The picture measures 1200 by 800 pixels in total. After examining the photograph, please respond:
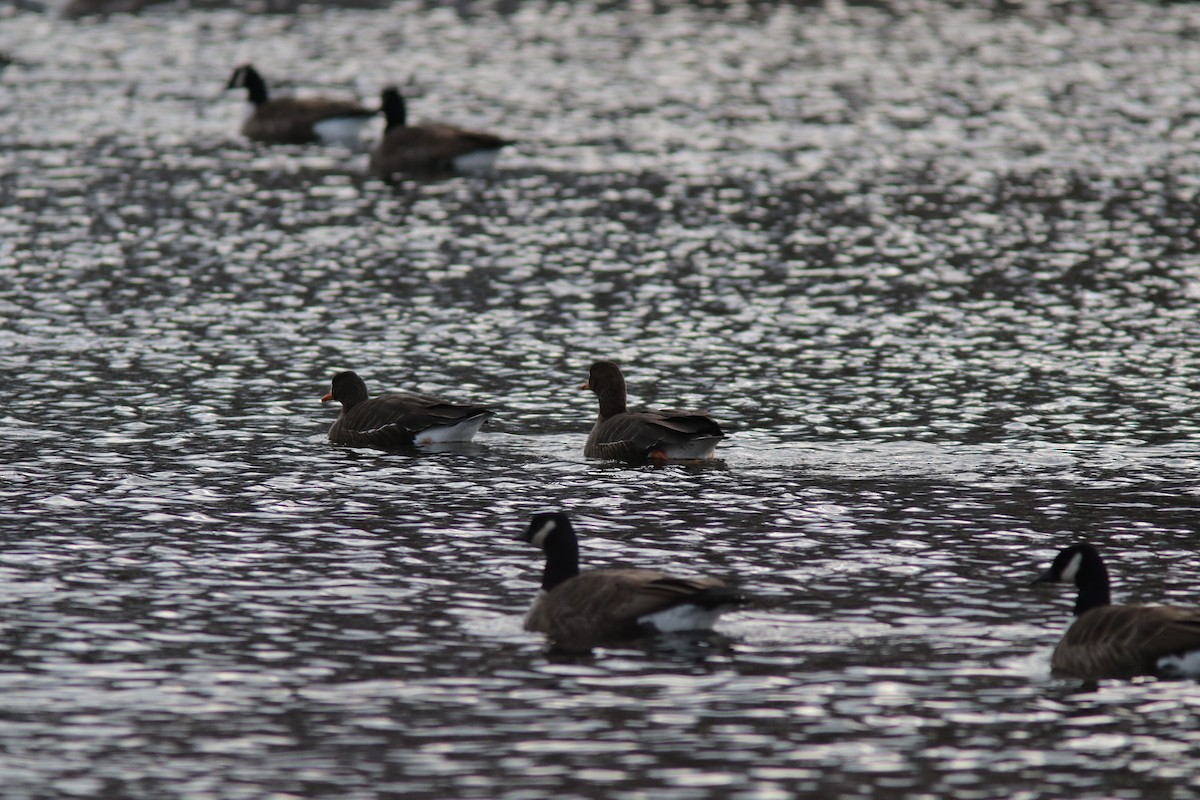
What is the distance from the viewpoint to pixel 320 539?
19.3 meters

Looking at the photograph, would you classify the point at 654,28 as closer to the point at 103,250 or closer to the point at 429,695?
the point at 103,250

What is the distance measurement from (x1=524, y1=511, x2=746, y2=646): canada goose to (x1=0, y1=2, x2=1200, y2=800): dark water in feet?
0.82

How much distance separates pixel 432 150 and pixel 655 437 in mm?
23848

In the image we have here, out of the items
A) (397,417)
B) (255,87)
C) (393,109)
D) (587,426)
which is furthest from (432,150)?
(397,417)

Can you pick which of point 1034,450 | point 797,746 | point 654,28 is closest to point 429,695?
point 797,746

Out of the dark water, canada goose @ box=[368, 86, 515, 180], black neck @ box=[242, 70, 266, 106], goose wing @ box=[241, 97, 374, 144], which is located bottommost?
the dark water

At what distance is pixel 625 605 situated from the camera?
52.4 ft

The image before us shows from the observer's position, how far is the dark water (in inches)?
547

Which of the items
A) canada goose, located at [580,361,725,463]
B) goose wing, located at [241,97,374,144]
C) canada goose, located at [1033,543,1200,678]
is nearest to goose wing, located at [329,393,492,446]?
canada goose, located at [580,361,725,463]

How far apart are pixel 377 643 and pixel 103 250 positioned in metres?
22.2

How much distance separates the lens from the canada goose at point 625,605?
15836 millimetres

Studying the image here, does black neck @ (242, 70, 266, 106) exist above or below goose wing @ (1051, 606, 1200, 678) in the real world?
above

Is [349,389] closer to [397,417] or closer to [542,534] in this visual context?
[397,417]

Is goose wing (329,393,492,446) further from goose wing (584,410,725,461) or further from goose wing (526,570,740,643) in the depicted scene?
goose wing (526,570,740,643)
